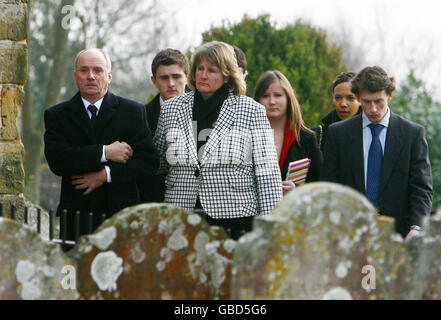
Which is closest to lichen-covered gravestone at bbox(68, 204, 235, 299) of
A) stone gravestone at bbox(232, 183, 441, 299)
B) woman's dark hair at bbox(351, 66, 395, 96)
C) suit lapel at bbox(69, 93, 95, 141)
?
stone gravestone at bbox(232, 183, 441, 299)

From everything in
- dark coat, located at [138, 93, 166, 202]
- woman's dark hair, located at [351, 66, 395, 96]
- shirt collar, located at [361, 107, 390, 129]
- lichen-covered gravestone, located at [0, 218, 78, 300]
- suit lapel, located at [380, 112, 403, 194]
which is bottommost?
lichen-covered gravestone, located at [0, 218, 78, 300]

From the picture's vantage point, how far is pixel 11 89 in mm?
5773

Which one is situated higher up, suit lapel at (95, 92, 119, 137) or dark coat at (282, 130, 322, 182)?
suit lapel at (95, 92, 119, 137)

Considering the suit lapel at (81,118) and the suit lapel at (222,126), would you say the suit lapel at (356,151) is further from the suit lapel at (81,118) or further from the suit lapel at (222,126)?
the suit lapel at (81,118)

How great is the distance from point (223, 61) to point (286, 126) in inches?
43.0

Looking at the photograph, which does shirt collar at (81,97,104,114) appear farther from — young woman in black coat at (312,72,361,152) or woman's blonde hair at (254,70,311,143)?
young woman in black coat at (312,72,361,152)

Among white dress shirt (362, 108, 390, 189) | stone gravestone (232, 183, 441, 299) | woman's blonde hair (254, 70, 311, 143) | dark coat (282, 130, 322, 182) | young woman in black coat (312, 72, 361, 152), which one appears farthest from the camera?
young woman in black coat (312, 72, 361, 152)

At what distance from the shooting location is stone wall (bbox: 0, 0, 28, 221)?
5750 millimetres

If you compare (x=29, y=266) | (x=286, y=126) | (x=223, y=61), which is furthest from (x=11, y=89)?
(x=29, y=266)

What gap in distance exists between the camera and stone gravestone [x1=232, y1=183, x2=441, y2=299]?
325cm

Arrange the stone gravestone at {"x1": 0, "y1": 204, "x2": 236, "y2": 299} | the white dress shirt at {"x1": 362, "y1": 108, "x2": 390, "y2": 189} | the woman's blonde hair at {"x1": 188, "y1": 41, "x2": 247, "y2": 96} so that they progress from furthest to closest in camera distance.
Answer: the woman's blonde hair at {"x1": 188, "y1": 41, "x2": 247, "y2": 96}, the white dress shirt at {"x1": 362, "y1": 108, "x2": 390, "y2": 189}, the stone gravestone at {"x1": 0, "y1": 204, "x2": 236, "y2": 299}

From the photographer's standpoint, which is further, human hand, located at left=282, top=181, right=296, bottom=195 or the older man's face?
human hand, located at left=282, top=181, right=296, bottom=195

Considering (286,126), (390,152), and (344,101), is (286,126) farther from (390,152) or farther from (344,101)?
(390,152)

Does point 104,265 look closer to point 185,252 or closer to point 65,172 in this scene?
point 185,252
